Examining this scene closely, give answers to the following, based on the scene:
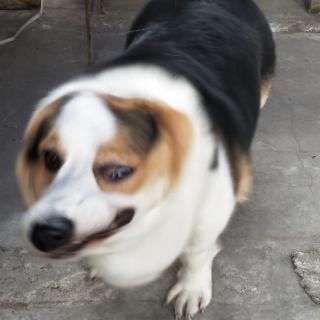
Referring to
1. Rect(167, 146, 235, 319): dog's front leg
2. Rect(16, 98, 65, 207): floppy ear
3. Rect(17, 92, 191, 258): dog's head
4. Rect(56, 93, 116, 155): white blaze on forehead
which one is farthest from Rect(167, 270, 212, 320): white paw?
Rect(56, 93, 116, 155): white blaze on forehead

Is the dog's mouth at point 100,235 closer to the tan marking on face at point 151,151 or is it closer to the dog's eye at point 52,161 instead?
the tan marking on face at point 151,151

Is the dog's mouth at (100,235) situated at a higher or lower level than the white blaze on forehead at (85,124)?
lower

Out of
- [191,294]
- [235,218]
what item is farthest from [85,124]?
[235,218]

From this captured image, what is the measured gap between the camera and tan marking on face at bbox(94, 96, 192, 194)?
1.57m

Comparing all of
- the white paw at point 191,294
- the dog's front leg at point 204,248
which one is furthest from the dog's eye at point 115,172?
the white paw at point 191,294

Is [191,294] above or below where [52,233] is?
below

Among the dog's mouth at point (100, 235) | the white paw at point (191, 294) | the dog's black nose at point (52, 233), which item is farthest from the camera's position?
the white paw at point (191, 294)

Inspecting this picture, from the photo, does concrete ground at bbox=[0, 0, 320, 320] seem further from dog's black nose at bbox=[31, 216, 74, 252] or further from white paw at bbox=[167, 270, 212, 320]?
dog's black nose at bbox=[31, 216, 74, 252]

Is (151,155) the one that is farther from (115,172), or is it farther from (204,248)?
(204,248)

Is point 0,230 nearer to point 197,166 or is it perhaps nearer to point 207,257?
point 207,257

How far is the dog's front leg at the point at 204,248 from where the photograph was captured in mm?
2014

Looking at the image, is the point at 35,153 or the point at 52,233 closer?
the point at 52,233

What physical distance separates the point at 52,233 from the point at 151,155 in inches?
12.8

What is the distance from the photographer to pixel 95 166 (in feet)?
5.09
